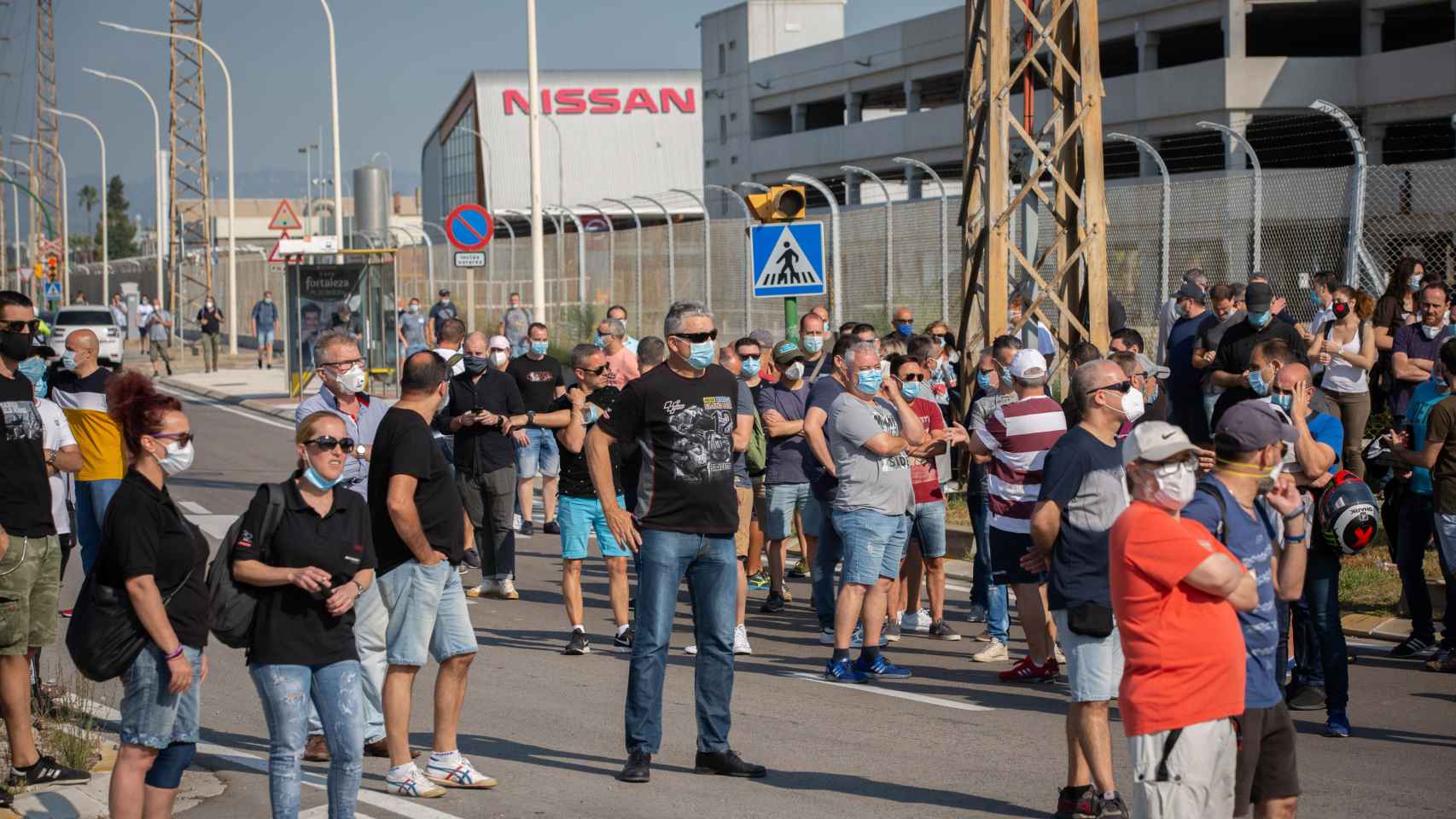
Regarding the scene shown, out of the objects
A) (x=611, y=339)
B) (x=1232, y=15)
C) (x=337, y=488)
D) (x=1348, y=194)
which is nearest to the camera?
(x=337, y=488)

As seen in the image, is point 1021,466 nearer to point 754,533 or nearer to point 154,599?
point 754,533

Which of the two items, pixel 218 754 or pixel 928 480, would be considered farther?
pixel 928 480

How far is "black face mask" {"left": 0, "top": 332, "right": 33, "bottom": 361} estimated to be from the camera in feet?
25.3

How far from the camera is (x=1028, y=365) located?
8.84 meters

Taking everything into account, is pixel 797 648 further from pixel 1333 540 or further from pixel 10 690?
pixel 10 690

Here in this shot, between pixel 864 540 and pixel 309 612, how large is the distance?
13.7 ft

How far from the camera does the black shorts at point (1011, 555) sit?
891 cm

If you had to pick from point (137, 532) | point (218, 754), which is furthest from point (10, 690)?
point (137, 532)

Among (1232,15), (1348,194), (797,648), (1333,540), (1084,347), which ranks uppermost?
(1232,15)

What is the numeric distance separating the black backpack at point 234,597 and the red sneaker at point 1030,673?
501 centimetres

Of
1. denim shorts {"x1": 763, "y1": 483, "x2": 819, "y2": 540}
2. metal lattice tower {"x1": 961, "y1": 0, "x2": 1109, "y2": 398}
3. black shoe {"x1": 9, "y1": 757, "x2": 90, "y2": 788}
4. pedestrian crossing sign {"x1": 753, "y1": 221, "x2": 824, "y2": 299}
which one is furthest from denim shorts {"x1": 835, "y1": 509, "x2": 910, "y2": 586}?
pedestrian crossing sign {"x1": 753, "y1": 221, "x2": 824, "y2": 299}

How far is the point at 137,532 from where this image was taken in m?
5.85

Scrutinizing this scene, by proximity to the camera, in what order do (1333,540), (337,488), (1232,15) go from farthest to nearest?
(1232,15) < (1333,540) < (337,488)

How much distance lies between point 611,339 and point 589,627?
2459 mm
